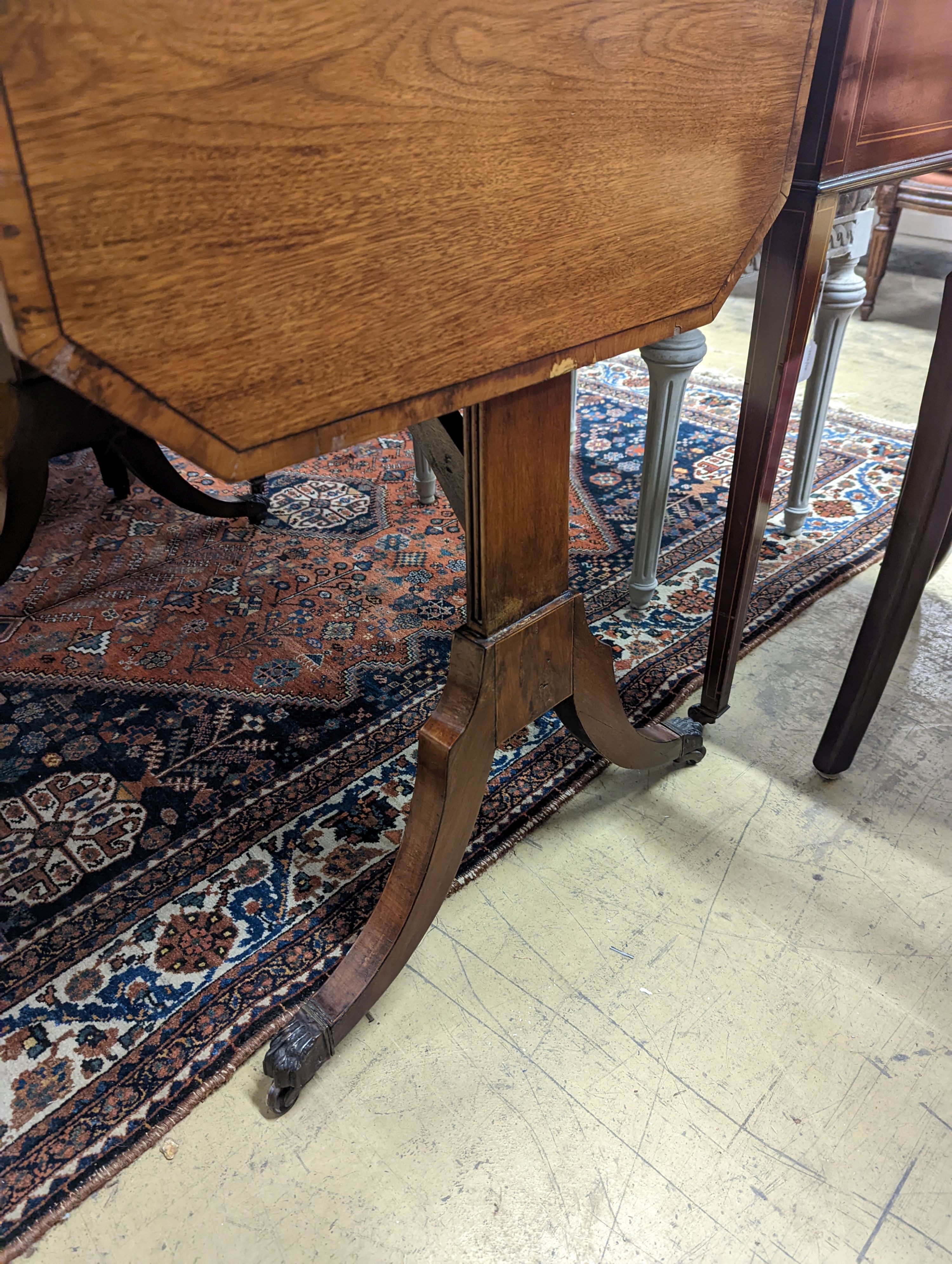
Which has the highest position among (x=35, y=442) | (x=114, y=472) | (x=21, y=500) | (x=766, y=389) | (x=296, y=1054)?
(x=766, y=389)

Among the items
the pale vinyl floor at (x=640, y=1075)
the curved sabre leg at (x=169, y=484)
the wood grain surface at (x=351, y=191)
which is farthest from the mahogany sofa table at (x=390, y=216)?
the curved sabre leg at (x=169, y=484)

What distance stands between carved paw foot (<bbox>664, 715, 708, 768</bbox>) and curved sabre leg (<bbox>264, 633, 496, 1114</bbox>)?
44 centimetres

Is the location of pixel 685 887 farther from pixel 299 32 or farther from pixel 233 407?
pixel 299 32

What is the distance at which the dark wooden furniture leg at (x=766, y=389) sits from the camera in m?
1.05

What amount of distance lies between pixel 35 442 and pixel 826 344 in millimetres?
1533

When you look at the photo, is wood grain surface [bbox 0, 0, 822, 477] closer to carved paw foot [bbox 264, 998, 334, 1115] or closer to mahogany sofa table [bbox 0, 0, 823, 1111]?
mahogany sofa table [bbox 0, 0, 823, 1111]

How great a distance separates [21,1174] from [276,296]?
0.89m

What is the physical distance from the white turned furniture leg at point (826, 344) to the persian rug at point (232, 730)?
13 centimetres

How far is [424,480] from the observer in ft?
7.02

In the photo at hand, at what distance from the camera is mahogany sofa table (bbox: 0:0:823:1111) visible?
47 centimetres

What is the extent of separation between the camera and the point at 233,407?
1.92 feet

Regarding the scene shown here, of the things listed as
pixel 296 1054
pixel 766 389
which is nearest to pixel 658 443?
pixel 766 389

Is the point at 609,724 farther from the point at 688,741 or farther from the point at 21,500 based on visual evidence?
the point at 21,500

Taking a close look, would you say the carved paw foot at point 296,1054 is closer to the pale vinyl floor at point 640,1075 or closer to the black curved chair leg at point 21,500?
the pale vinyl floor at point 640,1075
